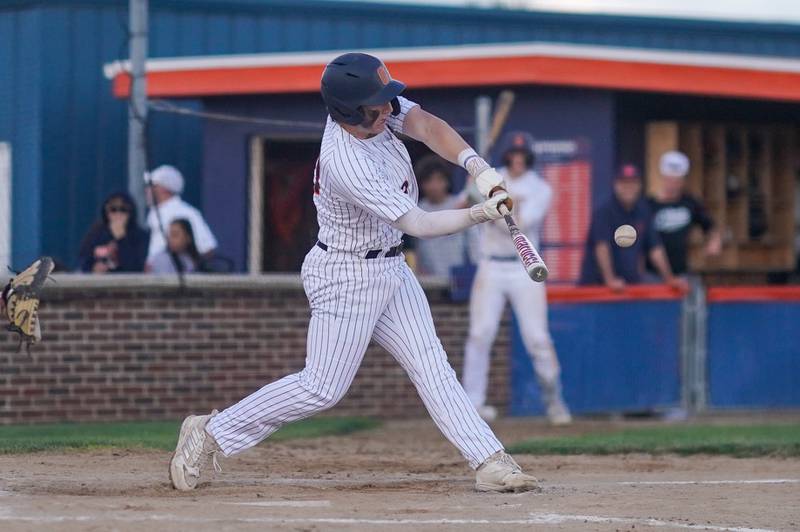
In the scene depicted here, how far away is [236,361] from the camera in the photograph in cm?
1128

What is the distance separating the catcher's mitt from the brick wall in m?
3.24

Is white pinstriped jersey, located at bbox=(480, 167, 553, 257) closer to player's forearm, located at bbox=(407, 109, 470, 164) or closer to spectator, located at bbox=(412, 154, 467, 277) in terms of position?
spectator, located at bbox=(412, 154, 467, 277)

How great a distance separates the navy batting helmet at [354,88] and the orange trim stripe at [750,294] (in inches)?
257

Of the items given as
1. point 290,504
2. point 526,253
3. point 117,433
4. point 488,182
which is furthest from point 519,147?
point 290,504

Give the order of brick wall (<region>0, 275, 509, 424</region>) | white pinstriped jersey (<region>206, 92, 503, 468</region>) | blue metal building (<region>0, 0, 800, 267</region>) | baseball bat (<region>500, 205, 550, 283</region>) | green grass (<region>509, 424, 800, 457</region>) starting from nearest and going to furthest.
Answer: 1. baseball bat (<region>500, 205, 550, 283</region>)
2. white pinstriped jersey (<region>206, 92, 503, 468</region>)
3. green grass (<region>509, 424, 800, 457</region>)
4. brick wall (<region>0, 275, 509, 424</region>)
5. blue metal building (<region>0, 0, 800, 267</region>)

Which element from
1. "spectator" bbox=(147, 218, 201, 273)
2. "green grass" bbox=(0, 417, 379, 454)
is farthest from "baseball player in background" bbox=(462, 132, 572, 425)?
"spectator" bbox=(147, 218, 201, 273)

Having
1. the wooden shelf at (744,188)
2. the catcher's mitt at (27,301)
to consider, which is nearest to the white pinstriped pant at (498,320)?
the wooden shelf at (744,188)

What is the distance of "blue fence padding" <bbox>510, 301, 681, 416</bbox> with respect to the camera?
11898 mm

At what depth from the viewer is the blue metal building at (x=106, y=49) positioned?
1360 centimetres

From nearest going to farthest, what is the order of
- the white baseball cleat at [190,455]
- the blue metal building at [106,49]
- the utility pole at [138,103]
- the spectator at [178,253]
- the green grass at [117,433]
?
the white baseball cleat at [190,455] < the green grass at [117,433] < the spectator at [178,253] < the utility pole at [138,103] < the blue metal building at [106,49]

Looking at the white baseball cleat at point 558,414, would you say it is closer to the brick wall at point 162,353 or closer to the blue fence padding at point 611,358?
the blue fence padding at point 611,358

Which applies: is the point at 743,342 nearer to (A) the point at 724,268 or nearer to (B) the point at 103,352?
(A) the point at 724,268

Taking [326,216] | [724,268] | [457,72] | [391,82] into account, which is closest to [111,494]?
[326,216]

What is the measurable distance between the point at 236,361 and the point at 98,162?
3.56 m
